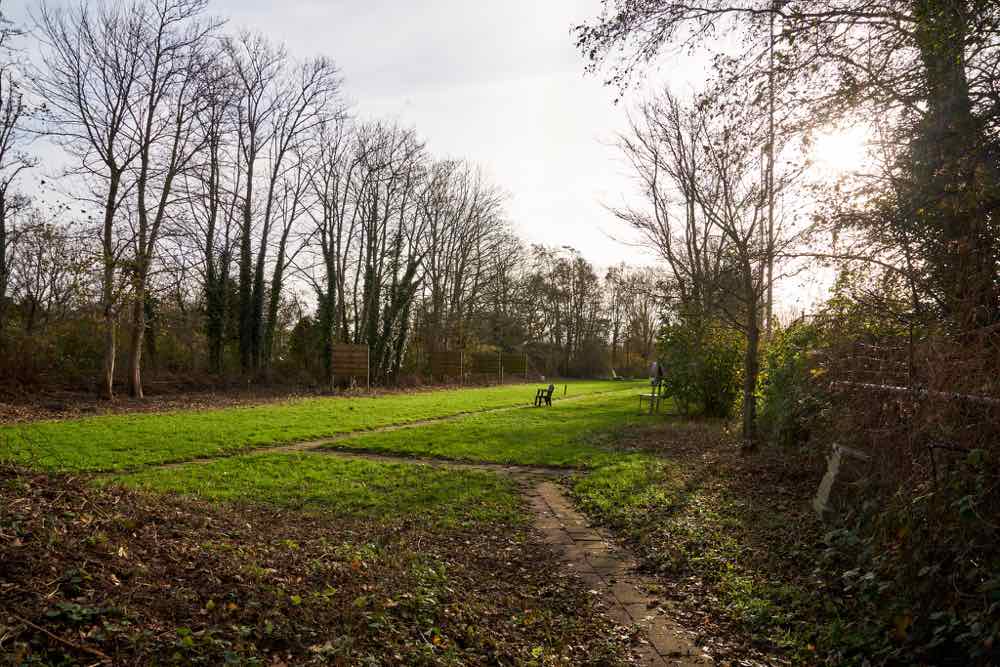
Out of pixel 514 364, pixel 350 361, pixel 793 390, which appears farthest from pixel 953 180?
pixel 514 364

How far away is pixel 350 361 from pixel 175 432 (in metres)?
15.1

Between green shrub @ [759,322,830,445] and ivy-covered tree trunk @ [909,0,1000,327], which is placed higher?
ivy-covered tree trunk @ [909,0,1000,327]

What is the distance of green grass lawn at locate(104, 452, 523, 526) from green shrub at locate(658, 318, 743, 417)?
881cm

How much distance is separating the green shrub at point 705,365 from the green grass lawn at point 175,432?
6.66 metres

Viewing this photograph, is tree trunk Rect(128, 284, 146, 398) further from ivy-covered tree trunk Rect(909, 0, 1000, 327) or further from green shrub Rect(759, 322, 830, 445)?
ivy-covered tree trunk Rect(909, 0, 1000, 327)

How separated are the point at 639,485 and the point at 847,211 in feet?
13.7

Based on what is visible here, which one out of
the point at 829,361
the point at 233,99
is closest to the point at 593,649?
the point at 829,361

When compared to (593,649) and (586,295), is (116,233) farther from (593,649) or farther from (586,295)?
(586,295)

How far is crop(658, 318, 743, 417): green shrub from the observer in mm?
15598

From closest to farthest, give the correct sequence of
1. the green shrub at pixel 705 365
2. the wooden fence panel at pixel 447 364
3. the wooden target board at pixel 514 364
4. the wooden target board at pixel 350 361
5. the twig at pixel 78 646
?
the twig at pixel 78 646 < the green shrub at pixel 705 365 < the wooden target board at pixel 350 361 < the wooden fence panel at pixel 447 364 < the wooden target board at pixel 514 364

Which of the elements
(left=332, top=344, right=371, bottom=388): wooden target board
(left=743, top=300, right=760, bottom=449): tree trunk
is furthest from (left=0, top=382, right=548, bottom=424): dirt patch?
(left=743, top=300, right=760, bottom=449): tree trunk

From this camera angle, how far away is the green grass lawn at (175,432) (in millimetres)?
8812

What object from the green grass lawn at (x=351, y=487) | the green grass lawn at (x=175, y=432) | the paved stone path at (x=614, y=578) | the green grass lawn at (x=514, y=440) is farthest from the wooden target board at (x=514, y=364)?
the paved stone path at (x=614, y=578)

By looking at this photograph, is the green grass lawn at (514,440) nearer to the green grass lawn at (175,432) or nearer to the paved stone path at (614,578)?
the green grass lawn at (175,432)
